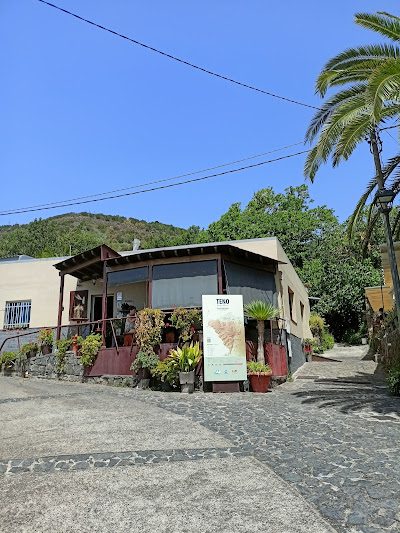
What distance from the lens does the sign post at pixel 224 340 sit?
431 inches

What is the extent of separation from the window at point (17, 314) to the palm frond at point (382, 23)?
15.4 m

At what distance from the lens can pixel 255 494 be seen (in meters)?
4.26

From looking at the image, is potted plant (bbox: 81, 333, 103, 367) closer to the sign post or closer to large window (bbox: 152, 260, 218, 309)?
large window (bbox: 152, 260, 218, 309)

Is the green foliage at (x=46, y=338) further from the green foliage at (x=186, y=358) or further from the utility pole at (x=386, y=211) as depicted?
the utility pole at (x=386, y=211)

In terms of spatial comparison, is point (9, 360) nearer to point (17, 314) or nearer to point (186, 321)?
point (17, 314)

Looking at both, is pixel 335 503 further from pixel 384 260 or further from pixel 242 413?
pixel 384 260

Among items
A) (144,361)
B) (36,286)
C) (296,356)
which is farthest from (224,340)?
(36,286)

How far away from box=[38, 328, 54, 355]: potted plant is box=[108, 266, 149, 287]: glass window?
9.31 feet

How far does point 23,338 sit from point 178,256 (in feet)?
27.4

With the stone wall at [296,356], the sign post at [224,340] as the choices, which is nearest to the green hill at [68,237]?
the stone wall at [296,356]

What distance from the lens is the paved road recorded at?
149 inches

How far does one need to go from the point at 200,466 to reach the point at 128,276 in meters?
9.43

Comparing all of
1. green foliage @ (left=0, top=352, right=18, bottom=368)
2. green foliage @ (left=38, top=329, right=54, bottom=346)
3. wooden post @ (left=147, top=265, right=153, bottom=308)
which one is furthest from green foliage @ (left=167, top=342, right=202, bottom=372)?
green foliage @ (left=0, top=352, right=18, bottom=368)

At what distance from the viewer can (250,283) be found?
13.7 m
